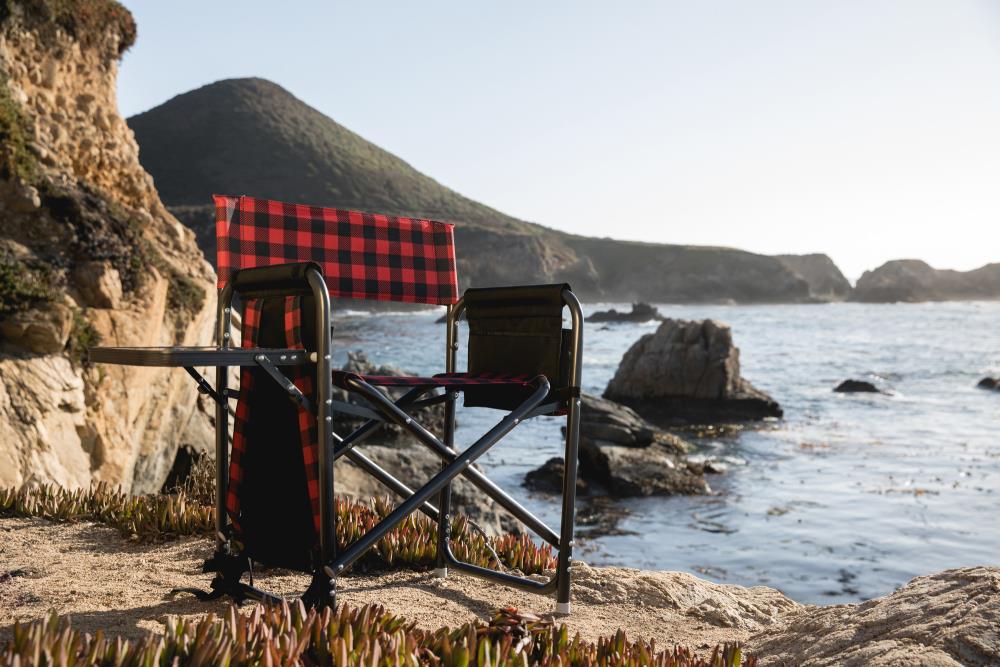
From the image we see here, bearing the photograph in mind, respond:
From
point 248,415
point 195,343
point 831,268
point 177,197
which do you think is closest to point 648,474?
point 195,343

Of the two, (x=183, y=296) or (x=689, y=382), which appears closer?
(x=183, y=296)

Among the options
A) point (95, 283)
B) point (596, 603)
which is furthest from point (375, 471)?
point (95, 283)

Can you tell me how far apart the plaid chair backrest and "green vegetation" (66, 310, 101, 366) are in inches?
123

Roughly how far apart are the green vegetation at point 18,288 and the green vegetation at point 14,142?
778mm

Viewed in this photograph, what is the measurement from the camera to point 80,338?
6.20 m

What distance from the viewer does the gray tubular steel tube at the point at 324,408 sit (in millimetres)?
2625

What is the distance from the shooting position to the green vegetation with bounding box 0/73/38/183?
6.38 metres

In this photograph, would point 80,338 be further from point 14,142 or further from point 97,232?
point 14,142

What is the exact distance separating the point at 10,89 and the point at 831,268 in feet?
461

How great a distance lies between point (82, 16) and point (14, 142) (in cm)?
265

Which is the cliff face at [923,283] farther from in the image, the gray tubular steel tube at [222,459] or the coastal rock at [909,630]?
the gray tubular steel tube at [222,459]

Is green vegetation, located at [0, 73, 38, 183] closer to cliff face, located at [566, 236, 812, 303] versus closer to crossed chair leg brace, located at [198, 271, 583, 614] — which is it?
crossed chair leg brace, located at [198, 271, 583, 614]

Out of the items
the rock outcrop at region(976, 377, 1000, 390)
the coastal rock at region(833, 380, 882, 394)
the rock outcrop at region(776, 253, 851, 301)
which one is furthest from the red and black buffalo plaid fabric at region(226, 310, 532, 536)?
the rock outcrop at region(776, 253, 851, 301)

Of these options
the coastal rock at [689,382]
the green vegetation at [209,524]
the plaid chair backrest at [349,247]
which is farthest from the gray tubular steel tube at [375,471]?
the coastal rock at [689,382]
